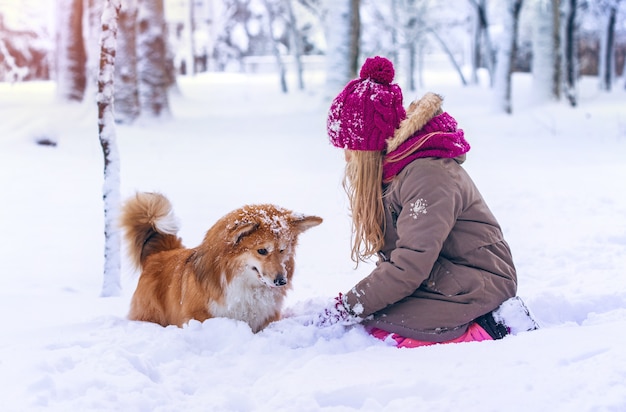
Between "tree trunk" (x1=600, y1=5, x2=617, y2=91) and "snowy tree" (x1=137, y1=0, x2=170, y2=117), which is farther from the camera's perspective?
"tree trunk" (x1=600, y1=5, x2=617, y2=91)

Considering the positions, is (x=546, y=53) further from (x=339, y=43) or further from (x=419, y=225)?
(x=419, y=225)

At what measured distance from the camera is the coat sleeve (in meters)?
2.85

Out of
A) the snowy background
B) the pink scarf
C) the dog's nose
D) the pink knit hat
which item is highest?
the pink knit hat

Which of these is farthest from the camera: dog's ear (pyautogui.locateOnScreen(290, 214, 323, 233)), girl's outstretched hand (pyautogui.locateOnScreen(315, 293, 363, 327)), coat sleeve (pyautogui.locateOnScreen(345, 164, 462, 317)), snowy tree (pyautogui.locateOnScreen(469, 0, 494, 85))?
snowy tree (pyautogui.locateOnScreen(469, 0, 494, 85))

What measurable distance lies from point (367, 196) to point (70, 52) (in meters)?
12.5

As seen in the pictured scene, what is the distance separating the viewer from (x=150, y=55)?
13.3 metres

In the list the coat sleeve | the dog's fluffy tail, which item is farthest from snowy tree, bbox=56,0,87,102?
the coat sleeve

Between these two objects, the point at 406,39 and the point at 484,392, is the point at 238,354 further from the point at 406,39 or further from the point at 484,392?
the point at 406,39

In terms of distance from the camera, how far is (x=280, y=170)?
10.4m

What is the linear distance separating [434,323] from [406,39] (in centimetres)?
2720

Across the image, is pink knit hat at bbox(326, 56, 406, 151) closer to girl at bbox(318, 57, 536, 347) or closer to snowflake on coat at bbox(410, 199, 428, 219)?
girl at bbox(318, 57, 536, 347)

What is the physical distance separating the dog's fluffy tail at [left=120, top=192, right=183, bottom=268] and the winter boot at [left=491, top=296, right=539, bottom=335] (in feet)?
7.24

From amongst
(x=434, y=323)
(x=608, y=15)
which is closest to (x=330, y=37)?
(x=434, y=323)

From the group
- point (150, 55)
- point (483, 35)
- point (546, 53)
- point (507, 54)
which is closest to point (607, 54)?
point (483, 35)
